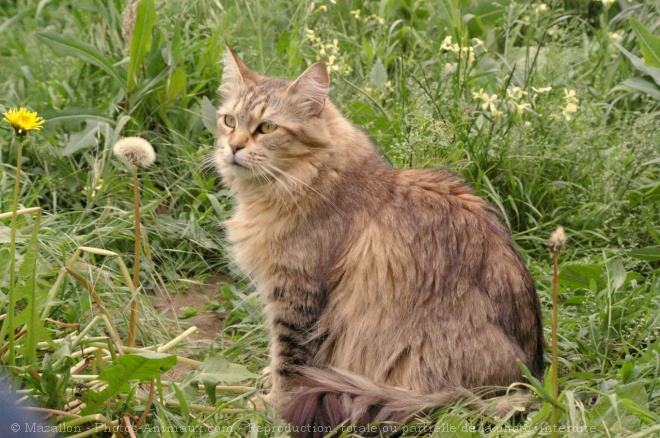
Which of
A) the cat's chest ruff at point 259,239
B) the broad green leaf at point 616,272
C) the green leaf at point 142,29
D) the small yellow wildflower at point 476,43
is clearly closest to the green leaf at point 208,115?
the green leaf at point 142,29

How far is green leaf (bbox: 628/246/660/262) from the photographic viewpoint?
3811 mm

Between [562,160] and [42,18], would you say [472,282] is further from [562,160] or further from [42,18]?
[42,18]

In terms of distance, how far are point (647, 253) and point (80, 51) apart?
2.98 metres

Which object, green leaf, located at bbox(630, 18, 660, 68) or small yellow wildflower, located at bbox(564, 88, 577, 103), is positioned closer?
green leaf, located at bbox(630, 18, 660, 68)

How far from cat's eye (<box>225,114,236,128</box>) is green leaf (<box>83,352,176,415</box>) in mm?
1127

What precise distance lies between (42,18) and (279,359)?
3.74 metres

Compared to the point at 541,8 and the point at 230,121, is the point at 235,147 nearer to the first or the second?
the point at 230,121

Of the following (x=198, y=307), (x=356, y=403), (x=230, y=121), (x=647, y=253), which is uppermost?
(x=230, y=121)

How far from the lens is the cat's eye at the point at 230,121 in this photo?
3.50 meters

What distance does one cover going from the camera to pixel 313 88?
11.3 ft

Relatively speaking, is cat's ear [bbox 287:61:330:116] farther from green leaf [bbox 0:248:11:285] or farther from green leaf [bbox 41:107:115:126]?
green leaf [bbox 41:107:115:126]

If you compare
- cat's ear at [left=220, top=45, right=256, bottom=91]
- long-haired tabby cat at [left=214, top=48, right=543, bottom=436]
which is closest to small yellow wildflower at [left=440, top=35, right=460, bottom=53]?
long-haired tabby cat at [left=214, top=48, right=543, bottom=436]

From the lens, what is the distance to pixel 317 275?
325 cm

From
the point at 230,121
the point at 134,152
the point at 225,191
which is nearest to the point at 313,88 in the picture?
the point at 230,121
